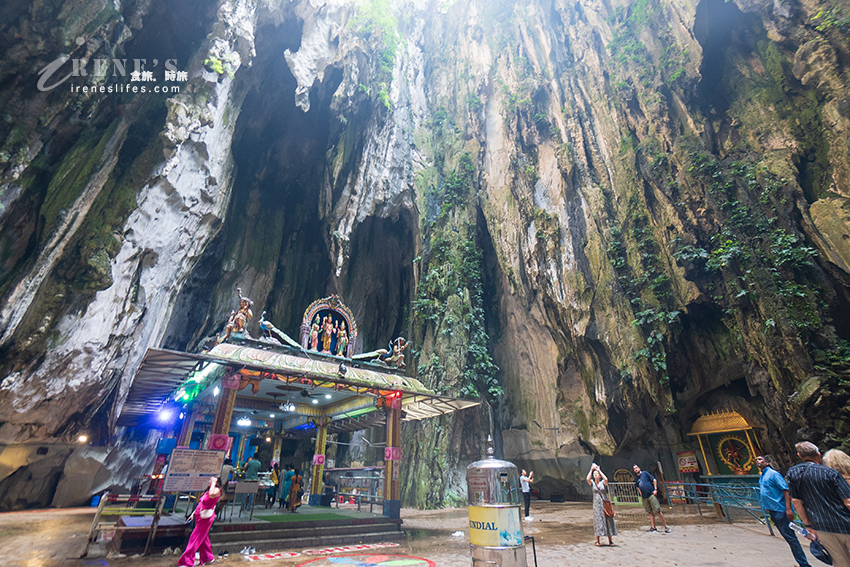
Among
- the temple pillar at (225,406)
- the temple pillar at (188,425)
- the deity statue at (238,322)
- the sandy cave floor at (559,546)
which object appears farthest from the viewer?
the temple pillar at (188,425)

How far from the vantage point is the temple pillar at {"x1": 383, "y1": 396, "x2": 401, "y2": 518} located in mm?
8781

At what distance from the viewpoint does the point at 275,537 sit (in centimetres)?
700

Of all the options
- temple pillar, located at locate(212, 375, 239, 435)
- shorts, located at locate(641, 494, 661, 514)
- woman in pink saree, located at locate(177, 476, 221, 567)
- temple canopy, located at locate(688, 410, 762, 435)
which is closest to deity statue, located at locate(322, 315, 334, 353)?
temple pillar, located at locate(212, 375, 239, 435)

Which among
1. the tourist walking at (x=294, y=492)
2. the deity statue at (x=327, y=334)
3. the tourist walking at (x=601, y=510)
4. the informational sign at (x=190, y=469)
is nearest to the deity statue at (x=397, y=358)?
the deity statue at (x=327, y=334)

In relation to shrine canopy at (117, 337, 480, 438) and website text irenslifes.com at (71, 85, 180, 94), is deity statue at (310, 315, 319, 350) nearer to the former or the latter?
shrine canopy at (117, 337, 480, 438)

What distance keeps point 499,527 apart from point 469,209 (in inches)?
657

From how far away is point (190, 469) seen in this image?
629cm

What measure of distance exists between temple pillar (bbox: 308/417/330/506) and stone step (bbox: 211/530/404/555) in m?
4.41

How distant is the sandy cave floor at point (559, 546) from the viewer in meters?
5.30

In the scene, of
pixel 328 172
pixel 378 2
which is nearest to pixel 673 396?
pixel 328 172

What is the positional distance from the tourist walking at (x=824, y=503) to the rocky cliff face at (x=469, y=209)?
900 cm

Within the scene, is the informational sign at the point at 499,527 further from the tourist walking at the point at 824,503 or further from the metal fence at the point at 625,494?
the metal fence at the point at 625,494

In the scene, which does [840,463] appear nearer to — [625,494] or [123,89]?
[625,494]

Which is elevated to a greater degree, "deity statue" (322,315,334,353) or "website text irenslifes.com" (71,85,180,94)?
"website text irenslifes.com" (71,85,180,94)
